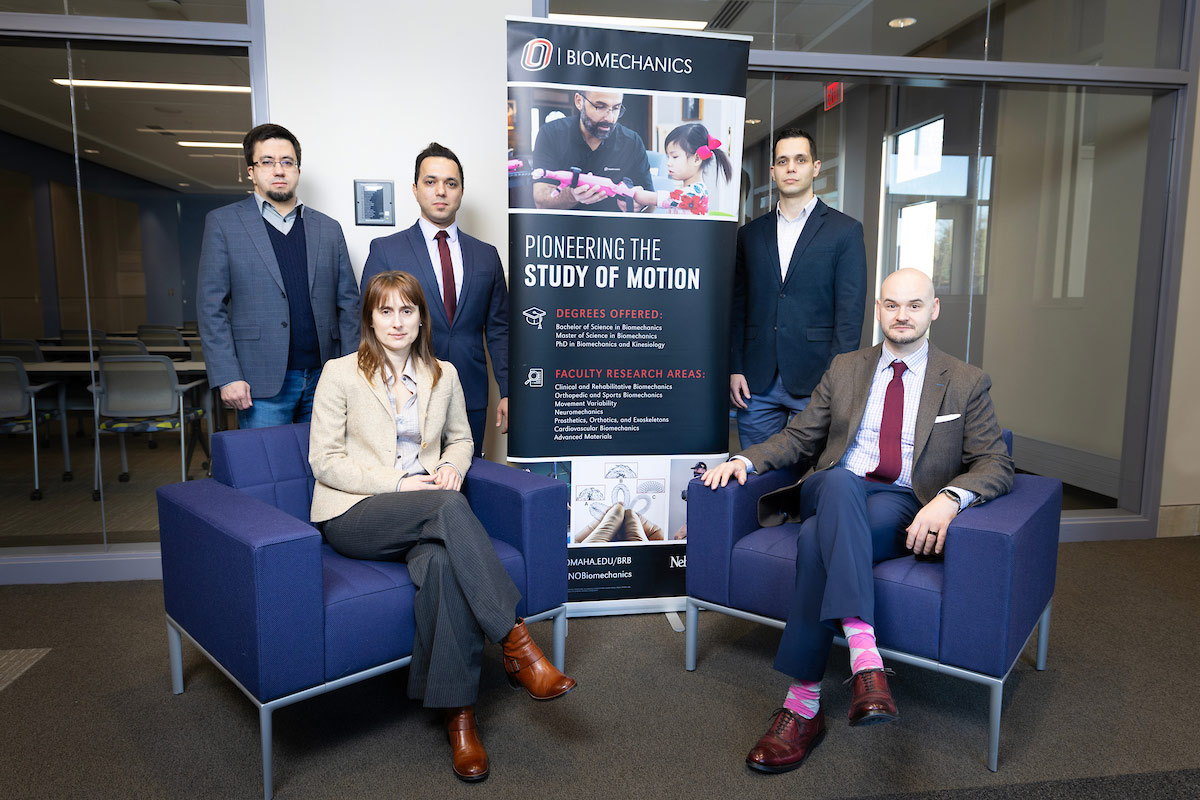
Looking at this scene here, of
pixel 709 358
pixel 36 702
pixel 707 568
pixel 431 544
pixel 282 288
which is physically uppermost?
pixel 282 288

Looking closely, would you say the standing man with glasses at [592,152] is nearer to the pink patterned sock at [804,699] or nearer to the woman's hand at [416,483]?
the woman's hand at [416,483]

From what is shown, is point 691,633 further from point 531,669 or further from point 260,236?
point 260,236

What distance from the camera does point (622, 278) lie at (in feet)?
9.68

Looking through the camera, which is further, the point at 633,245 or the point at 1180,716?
the point at 633,245

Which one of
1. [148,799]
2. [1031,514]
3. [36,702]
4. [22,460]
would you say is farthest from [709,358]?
[22,460]

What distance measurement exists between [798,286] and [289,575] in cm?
212

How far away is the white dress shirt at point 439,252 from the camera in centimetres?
294

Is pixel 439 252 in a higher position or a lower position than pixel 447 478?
higher

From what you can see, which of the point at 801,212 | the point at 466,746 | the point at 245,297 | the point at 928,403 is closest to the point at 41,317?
the point at 245,297

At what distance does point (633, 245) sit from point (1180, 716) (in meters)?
2.37

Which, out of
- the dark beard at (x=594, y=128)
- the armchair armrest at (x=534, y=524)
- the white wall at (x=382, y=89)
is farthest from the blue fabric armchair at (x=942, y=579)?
the white wall at (x=382, y=89)

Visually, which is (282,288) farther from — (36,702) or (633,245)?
(36,702)

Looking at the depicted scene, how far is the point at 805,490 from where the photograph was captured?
2492mm

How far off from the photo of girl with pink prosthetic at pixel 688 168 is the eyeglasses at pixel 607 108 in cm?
20
